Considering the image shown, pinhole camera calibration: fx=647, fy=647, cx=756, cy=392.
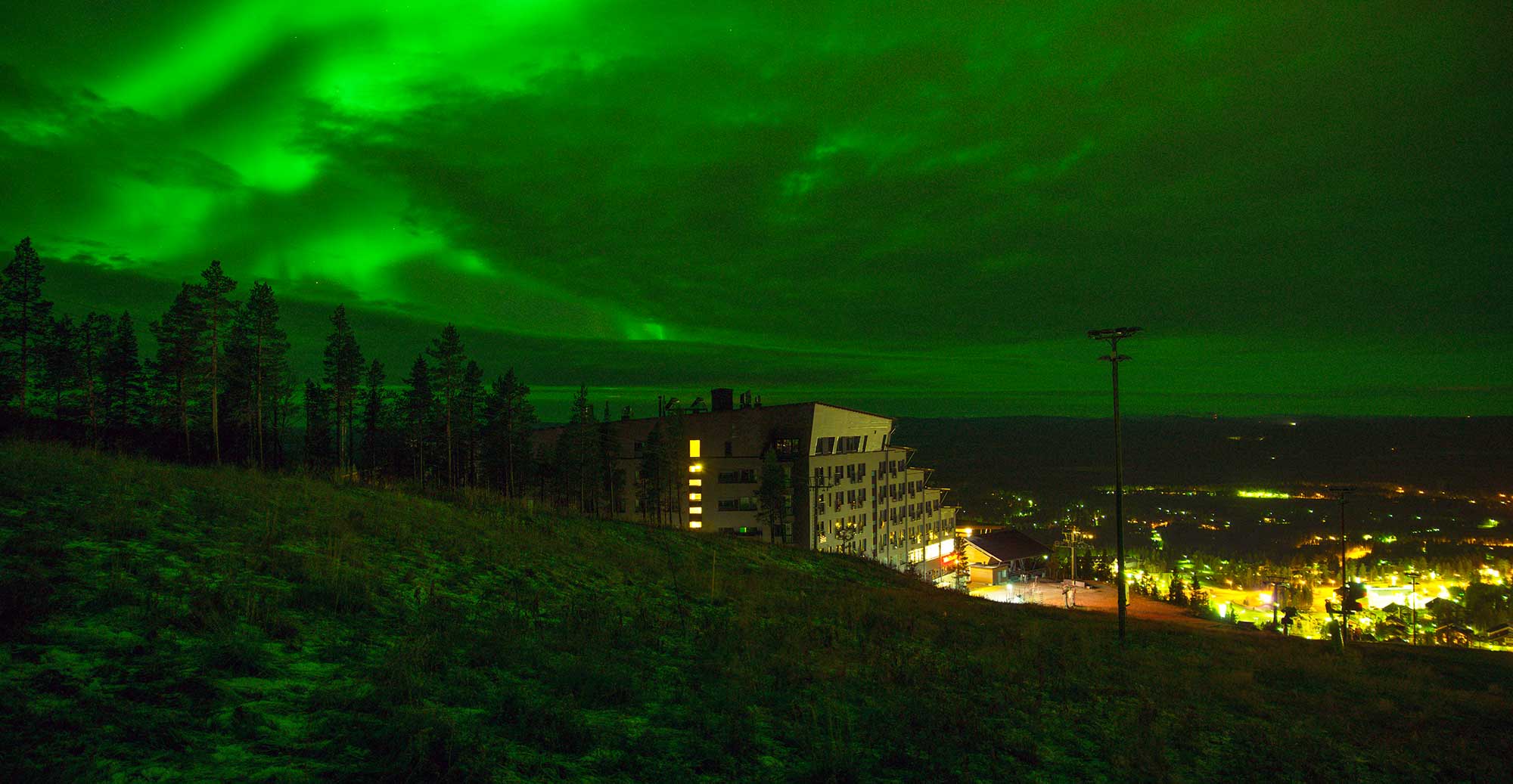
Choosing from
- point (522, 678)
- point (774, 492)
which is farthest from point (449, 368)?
point (522, 678)

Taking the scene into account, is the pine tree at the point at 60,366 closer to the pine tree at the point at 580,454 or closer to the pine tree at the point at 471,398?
the pine tree at the point at 471,398

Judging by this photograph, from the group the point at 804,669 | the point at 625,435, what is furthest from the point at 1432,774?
the point at 625,435

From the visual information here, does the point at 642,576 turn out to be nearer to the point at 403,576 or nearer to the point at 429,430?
the point at 403,576

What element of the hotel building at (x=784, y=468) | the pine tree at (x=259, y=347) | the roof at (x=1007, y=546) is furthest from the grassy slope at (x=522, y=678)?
the roof at (x=1007, y=546)

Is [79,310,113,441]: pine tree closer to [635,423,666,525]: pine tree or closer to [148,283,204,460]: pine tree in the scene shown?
[148,283,204,460]: pine tree

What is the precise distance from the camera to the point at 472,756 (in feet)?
19.3

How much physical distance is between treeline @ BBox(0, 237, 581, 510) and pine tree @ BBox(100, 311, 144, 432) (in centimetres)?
10

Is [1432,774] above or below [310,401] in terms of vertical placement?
below

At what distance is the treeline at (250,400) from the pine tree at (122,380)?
0.34 ft

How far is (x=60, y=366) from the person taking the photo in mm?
56406

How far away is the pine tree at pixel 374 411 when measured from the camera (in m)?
68.9

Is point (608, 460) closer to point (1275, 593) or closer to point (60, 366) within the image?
point (60, 366)

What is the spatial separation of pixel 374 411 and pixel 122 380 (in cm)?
2103

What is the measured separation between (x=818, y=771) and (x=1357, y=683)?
1685 cm
